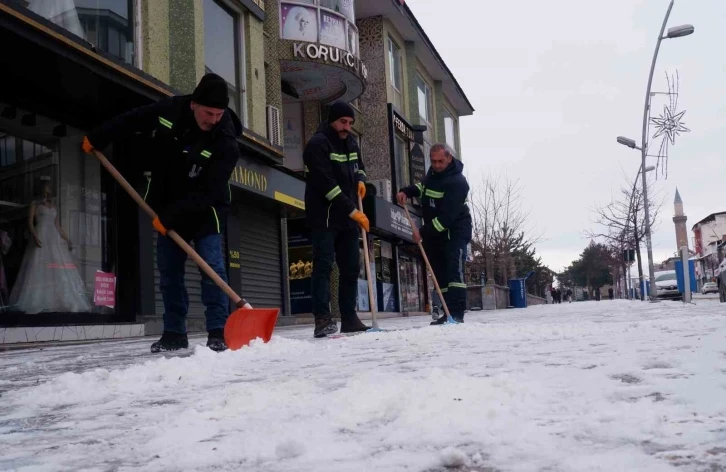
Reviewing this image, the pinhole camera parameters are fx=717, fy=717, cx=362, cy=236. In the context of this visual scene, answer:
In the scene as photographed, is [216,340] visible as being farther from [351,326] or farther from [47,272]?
[47,272]

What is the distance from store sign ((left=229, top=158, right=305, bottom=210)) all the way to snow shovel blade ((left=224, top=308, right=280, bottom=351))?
6962 mm

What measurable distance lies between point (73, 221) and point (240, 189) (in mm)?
3730

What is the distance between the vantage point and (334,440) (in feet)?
6.12

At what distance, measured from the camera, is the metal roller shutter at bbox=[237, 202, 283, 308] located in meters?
13.6

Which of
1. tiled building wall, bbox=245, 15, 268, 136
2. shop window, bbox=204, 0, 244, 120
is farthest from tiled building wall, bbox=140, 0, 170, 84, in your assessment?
tiled building wall, bbox=245, 15, 268, 136

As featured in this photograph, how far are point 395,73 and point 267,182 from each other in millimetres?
11368

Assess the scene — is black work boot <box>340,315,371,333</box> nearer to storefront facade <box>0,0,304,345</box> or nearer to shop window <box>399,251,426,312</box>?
storefront facade <box>0,0,304,345</box>

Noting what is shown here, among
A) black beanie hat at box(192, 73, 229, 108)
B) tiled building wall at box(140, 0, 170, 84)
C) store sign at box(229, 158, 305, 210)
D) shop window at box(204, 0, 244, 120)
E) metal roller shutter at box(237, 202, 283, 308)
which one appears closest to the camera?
black beanie hat at box(192, 73, 229, 108)

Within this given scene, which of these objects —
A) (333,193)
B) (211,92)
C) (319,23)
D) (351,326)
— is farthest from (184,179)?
(319,23)

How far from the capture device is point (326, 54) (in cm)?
1570

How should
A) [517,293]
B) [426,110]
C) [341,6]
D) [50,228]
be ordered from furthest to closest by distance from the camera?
[517,293] < [426,110] < [341,6] < [50,228]

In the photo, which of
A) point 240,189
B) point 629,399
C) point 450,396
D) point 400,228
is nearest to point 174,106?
point 450,396

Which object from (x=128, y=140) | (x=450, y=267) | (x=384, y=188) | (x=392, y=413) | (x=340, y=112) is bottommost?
(x=392, y=413)

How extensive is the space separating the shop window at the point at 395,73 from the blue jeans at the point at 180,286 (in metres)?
18.4
